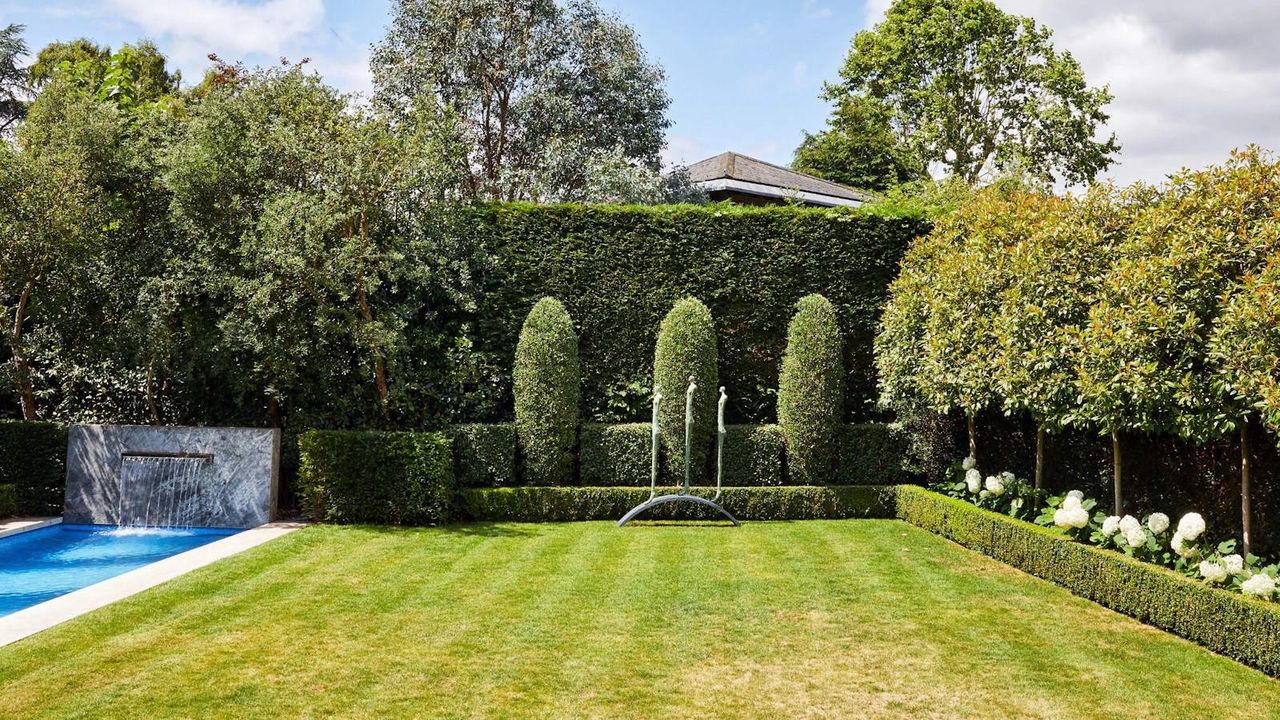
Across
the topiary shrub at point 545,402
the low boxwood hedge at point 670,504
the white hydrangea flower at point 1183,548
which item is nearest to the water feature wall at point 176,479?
the low boxwood hedge at point 670,504

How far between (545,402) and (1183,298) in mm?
8337

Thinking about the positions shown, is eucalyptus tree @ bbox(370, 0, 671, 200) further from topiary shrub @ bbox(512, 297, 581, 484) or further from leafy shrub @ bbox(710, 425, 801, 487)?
leafy shrub @ bbox(710, 425, 801, 487)

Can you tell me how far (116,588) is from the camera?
9.05 meters

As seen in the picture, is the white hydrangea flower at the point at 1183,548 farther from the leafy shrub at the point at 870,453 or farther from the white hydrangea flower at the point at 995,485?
the leafy shrub at the point at 870,453

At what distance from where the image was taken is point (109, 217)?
1417 centimetres

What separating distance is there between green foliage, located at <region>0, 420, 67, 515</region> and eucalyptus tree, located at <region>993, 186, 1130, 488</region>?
12947 mm

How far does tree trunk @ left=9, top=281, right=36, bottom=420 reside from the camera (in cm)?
1397

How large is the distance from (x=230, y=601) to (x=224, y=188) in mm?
7152

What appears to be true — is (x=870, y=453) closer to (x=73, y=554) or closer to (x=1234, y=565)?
(x=1234, y=565)

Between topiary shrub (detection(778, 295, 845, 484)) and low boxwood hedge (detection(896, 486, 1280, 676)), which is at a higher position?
topiary shrub (detection(778, 295, 845, 484))

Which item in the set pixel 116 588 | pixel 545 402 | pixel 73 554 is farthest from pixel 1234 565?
pixel 73 554

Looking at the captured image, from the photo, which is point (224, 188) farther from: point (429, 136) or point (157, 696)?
point (157, 696)

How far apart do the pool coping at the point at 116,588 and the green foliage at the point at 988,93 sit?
79.4 ft

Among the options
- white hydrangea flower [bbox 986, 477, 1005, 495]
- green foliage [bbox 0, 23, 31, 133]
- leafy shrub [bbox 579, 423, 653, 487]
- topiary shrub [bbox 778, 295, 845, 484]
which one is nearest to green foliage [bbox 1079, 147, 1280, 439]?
white hydrangea flower [bbox 986, 477, 1005, 495]
